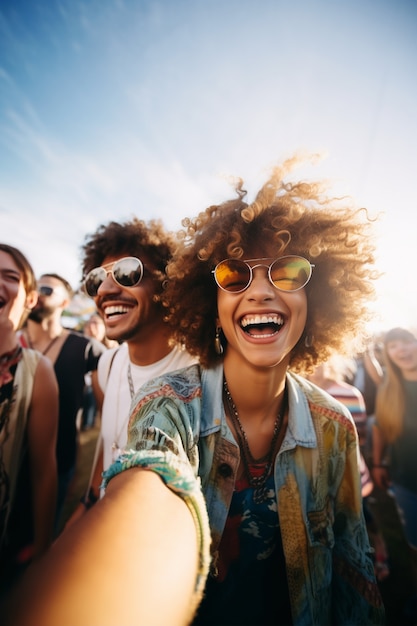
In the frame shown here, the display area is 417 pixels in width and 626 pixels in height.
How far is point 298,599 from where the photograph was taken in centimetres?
Result: 134

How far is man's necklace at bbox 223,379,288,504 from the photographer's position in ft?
4.62

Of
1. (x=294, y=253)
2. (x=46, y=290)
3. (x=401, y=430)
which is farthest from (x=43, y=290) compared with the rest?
(x=401, y=430)

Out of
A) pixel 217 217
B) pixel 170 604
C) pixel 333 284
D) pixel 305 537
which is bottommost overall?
pixel 305 537

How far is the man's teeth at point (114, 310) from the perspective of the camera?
91.4 inches

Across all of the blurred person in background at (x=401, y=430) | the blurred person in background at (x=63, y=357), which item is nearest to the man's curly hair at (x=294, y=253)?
the blurred person in background at (x=63, y=357)

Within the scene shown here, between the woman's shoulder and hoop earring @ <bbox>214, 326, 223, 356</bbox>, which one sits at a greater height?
hoop earring @ <bbox>214, 326, 223, 356</bbox>

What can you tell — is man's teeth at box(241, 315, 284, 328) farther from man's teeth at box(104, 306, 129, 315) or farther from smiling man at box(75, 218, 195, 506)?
man's teeth at box(104, 306, 129, 315)

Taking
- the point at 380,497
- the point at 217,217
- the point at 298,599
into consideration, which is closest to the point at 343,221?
the point at 217,217

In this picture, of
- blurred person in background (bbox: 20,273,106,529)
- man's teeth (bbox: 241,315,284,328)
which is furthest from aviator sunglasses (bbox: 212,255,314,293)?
blurred person in background (bbox: 20,273,106,529)

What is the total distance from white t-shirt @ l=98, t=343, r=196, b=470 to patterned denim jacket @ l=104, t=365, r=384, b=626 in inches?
24.6

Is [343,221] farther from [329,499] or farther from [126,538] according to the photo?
[126,538]

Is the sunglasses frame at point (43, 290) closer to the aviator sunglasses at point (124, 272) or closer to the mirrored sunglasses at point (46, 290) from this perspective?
the mirrored sunglasses at point (46, 290)

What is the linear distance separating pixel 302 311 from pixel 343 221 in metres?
0.72

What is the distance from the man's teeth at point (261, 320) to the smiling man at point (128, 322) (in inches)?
34.0
